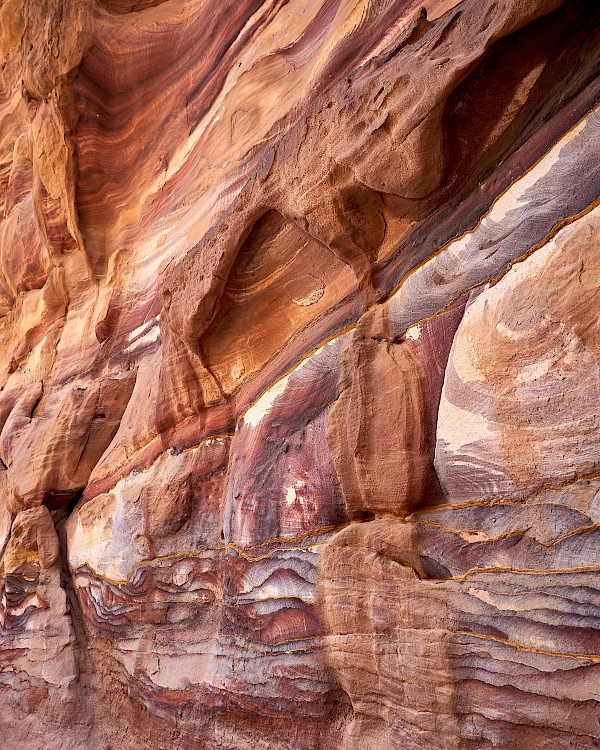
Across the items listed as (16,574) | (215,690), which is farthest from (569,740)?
(16,574)

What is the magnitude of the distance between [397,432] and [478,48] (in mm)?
1458

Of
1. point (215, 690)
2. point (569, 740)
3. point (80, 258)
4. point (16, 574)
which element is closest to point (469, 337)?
point (569, 740)

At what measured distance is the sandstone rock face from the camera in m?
1.86

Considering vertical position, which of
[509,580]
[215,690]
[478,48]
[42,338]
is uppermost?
[42,338]

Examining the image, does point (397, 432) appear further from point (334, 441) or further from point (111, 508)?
point (111, 508)

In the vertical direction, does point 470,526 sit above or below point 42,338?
below

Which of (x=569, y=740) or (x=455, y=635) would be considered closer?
(x=569, y=740)

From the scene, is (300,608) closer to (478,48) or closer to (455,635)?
(455,635)

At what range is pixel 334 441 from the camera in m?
2.55

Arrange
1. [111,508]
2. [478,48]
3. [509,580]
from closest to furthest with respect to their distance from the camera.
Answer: [509,580], [478,48], [111,508]

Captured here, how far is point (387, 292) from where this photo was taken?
2.66 m

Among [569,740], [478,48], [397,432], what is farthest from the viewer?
[397,432]

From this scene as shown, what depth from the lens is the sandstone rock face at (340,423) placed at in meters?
1.86

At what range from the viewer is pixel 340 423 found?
2541 mm
